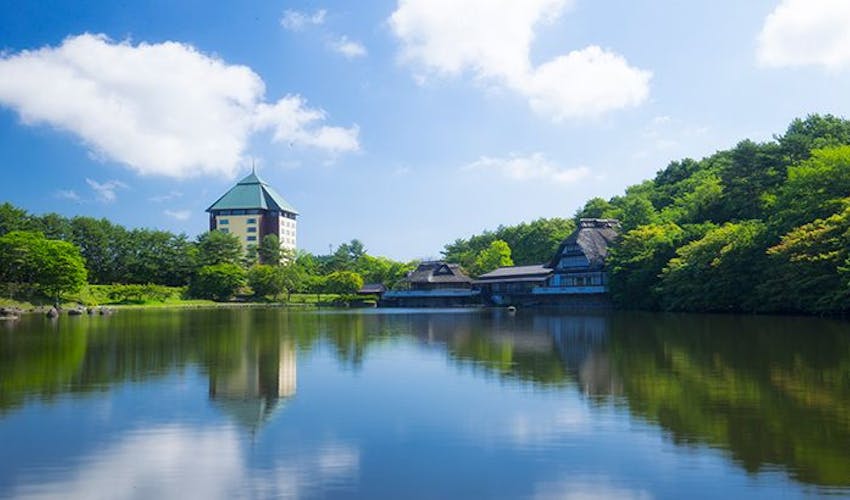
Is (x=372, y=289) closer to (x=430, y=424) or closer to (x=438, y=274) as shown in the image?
(x=438, y=274)

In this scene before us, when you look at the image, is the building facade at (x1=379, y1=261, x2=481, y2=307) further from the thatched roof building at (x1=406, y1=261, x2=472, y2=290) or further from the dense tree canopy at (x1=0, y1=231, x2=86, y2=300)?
the dense tree canopy at (x1=0, y1=231, x2=86, y2=300)

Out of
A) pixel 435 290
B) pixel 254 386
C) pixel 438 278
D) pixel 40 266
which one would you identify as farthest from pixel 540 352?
pixel 438 278

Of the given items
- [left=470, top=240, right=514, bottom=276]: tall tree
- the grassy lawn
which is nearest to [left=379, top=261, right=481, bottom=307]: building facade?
[left=470, top=240, right=514, bottom=276]: tall tree

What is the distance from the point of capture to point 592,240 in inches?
2162

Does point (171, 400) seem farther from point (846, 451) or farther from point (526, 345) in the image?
point (526, 345)

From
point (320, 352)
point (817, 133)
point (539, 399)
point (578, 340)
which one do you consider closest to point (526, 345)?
point (578, 340)

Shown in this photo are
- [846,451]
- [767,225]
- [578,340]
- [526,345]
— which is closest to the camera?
[846,451]

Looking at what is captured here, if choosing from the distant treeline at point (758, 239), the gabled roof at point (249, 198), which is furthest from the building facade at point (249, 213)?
the distant treeline at point (758, 239)

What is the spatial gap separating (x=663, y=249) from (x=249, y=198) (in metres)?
73.8

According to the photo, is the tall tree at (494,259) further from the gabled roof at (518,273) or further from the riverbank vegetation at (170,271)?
the riverbank vegetation at (170,271)

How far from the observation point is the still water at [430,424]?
646 cm

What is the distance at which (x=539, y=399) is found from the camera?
418 inches

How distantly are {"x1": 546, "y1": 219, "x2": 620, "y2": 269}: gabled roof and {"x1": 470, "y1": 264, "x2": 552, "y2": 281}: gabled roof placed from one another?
1.00 meters

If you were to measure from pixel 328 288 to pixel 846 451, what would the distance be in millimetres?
65605
